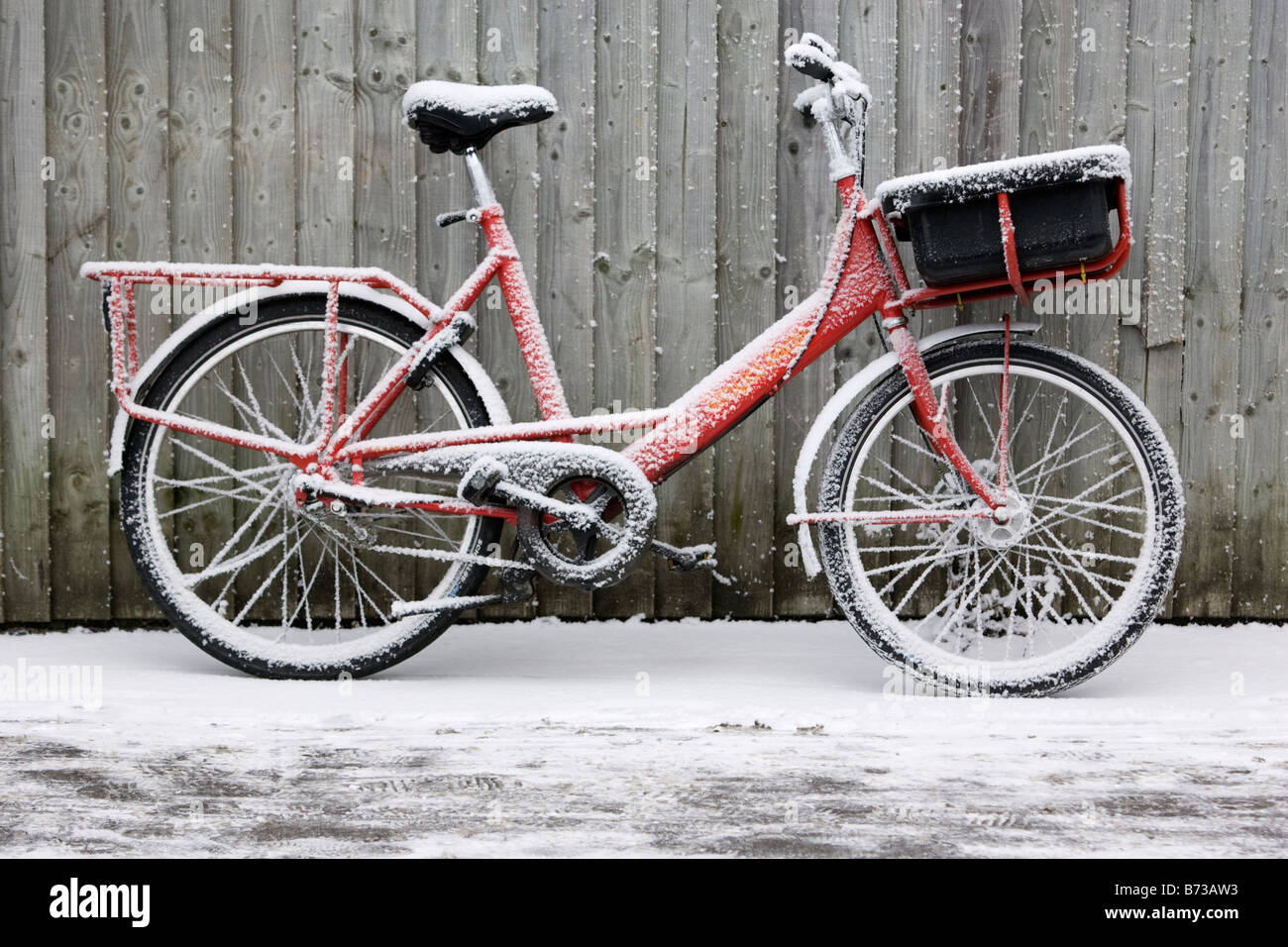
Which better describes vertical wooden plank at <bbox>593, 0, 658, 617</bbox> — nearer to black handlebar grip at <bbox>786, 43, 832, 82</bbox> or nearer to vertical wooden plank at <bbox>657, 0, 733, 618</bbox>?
vertical wooden plank at <bbox>657, 0, 733, 618</bbox>

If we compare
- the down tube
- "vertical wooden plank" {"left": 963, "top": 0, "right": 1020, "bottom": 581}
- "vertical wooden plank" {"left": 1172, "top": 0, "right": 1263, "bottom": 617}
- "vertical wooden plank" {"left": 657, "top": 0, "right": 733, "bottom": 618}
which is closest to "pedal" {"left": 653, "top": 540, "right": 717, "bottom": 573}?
the down tube

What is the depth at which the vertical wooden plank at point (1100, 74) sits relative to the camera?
2.82 metres

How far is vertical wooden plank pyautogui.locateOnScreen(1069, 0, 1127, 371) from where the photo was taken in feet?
9.26

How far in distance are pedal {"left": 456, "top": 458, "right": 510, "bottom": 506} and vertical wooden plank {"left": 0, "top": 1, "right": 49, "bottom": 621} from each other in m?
1.19

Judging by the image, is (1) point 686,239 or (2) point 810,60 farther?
(1) point 686,239

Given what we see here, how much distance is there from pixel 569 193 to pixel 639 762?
150 centimetres

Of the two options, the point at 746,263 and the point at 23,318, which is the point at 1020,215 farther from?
the point at 23,318

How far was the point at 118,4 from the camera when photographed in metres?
2.73

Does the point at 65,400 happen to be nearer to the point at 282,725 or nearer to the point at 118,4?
the point at 118,4

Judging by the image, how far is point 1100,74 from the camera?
9.29 ft

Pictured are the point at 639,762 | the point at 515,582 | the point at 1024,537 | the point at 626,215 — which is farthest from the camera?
the point at 626,215

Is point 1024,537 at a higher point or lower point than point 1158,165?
lower
